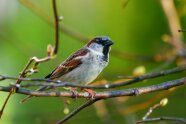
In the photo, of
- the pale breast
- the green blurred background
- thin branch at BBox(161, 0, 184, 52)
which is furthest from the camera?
the green blurred background

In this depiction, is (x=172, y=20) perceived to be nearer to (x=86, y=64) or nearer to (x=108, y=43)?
(x=108, y=43)

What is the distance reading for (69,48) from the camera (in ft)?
19.4

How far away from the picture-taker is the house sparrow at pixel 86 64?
398cm

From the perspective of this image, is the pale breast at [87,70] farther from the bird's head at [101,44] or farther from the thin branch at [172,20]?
the thin branch at [172,20]

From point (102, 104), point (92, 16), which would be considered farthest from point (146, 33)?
point (102, 104)

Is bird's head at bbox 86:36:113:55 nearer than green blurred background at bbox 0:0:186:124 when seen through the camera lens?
Yes

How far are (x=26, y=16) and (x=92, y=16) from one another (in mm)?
736

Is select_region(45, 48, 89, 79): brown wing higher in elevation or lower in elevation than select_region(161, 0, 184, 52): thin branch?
lower

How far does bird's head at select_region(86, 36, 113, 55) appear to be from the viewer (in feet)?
13.6

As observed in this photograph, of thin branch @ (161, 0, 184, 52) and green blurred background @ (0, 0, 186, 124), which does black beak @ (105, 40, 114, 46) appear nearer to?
thin branch @ (161, 0, 184, 52)

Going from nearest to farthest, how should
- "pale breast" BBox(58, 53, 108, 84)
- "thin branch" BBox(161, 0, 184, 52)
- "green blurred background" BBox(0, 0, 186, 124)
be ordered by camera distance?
"pale breast" BBox(58, 53, 108, 84) < "thin branch" BBox(161, 0, 184, 52) < "green blurred background" BBox(0, 0, 186, 124)

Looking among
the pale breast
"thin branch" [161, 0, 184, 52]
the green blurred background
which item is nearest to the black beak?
the pale breast

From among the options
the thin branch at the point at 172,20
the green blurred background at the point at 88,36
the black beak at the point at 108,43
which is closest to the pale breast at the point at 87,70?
the black beak at the point at 108,43

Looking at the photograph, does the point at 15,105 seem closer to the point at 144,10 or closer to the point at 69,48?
the point at 69,48
